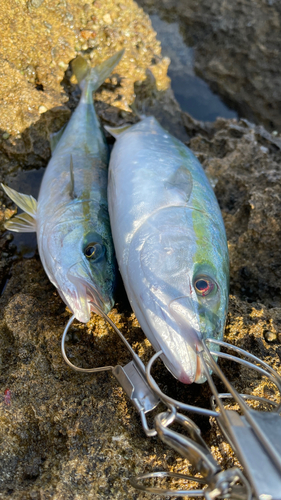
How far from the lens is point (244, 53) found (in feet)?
15.0

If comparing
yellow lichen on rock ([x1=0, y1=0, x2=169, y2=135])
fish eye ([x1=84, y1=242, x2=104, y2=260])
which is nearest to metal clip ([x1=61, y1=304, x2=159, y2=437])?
fish eye ([x1=84, y1=242, x2=104, y2=260])

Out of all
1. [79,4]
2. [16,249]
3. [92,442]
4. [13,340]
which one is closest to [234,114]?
[79,4]

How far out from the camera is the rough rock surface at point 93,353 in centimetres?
160

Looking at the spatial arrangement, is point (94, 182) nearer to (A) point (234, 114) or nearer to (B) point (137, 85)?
(B) point (137, 85)

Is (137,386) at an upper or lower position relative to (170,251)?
lower

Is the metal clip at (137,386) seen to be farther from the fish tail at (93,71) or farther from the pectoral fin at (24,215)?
the fish tail at (93,71)

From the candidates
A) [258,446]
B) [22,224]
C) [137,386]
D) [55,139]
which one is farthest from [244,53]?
[258,446]

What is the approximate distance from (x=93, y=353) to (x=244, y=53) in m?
4.70

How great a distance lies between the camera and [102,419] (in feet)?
5.62

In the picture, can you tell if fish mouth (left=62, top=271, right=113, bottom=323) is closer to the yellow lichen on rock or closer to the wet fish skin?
the wet fish skin

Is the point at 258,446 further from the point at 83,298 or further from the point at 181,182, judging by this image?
the point at 181,182

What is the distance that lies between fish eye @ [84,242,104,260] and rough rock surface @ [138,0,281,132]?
144 inches

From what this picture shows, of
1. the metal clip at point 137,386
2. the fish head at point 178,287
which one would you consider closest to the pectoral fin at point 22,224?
the fish head at point 178,287

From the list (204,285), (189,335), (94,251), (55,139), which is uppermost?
(55,139)
